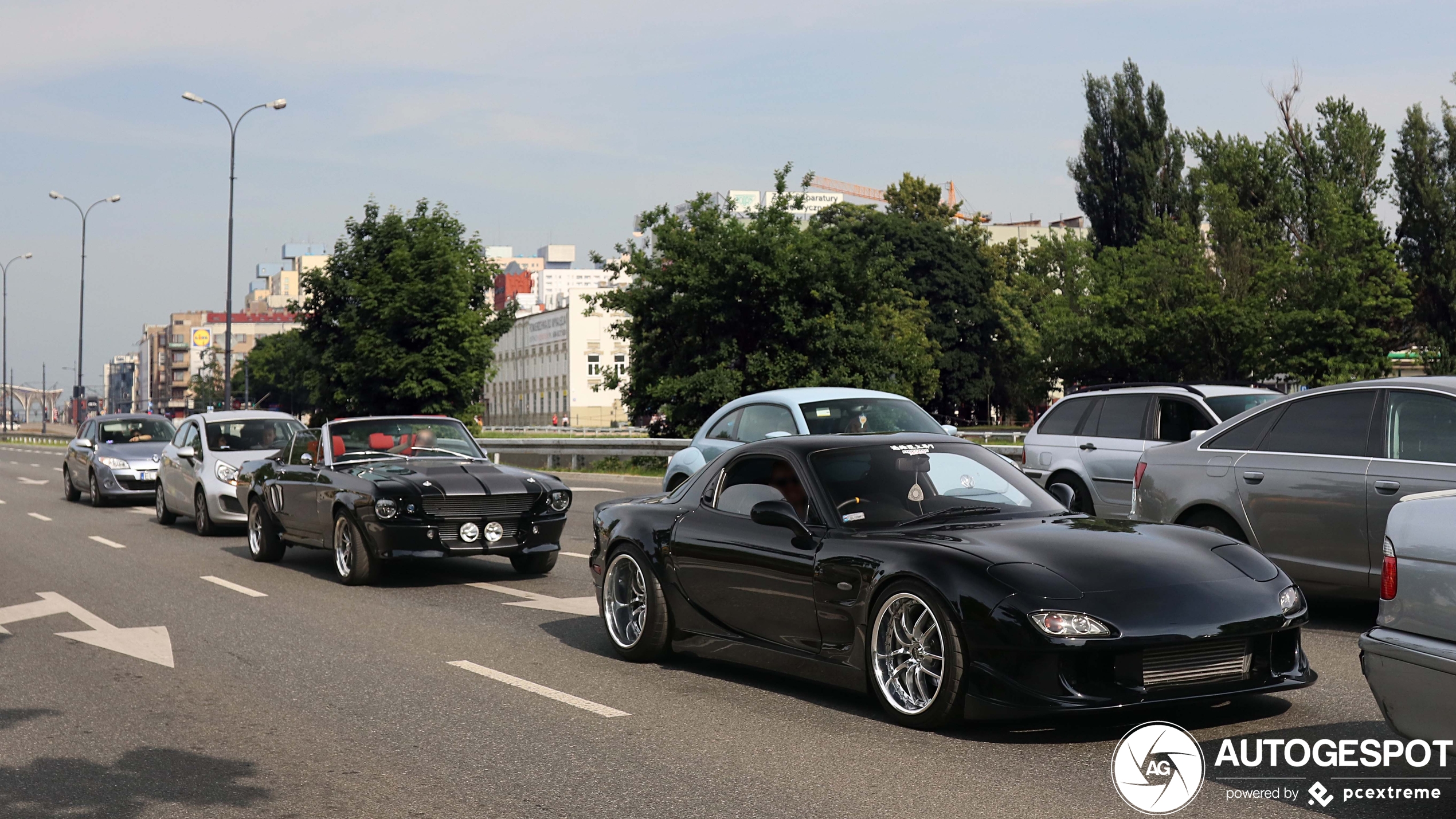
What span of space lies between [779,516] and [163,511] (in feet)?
A: 53.1

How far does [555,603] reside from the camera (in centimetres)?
1145

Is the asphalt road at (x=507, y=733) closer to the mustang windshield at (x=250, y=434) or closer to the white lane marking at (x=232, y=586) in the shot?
the white lane marking at (x=232, y=586)

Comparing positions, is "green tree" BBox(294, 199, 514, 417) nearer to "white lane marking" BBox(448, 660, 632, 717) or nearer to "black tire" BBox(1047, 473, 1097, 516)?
"black tire" BBox(1047, 473, 1097, 516)

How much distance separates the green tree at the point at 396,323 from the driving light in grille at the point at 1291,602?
134 feet

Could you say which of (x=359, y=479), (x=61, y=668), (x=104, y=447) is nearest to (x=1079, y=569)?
(x=61, y=668)

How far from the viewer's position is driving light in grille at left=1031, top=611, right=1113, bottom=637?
5883 millimetres

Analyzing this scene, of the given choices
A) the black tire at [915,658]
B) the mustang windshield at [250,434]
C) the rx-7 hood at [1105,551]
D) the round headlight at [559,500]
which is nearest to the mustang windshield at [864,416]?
the round headlight at [559,500]

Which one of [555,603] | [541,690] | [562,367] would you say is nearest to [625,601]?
[541,690]

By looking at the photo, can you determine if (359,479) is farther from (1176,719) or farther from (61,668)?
(1176,719)

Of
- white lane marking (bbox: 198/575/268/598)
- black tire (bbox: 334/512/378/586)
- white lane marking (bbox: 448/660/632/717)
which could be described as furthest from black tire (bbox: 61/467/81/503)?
white lane marking (bbox: 448/660/632/717)

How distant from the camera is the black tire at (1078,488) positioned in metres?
14.9

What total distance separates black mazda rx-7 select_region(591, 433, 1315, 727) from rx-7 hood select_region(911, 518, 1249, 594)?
0.01 m

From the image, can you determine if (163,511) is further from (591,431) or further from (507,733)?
(591,431)

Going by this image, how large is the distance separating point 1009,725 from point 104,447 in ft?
75.7
